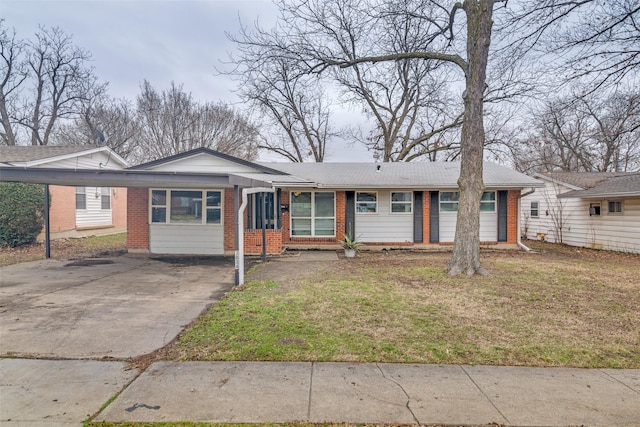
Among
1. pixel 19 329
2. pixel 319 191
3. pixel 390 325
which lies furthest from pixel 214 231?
pixel 390 325

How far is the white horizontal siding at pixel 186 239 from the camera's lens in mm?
11750

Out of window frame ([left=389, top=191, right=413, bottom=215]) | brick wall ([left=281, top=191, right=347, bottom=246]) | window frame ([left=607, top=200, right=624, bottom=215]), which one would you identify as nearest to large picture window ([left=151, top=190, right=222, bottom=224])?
brick wall ([left=281, top=191, right=347, bottom=246])

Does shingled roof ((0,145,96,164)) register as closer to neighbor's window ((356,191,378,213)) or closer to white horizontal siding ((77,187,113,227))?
white horizontal siding ((77,187,113,227))

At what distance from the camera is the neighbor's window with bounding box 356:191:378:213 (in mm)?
13344

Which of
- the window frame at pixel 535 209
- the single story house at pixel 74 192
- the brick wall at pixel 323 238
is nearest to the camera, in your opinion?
the single story house at pixel 74 192

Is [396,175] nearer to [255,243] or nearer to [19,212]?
[255,243]

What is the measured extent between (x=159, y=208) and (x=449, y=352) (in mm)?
10583

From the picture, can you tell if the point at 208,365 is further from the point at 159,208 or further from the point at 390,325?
the point at 159,208

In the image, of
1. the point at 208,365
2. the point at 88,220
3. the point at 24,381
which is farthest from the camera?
the point at 88,220

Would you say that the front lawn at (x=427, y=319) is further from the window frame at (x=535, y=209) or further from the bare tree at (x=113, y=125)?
the bare tree at (x=113, y=125)

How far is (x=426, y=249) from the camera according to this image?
13109mm

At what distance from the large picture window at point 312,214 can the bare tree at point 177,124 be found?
14608 millimetres

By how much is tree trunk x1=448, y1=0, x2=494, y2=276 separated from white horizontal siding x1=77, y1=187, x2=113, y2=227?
16193mm

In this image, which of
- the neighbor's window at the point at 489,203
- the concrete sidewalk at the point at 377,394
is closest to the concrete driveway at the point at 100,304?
the concrete sidewalk at the point at 377,394
